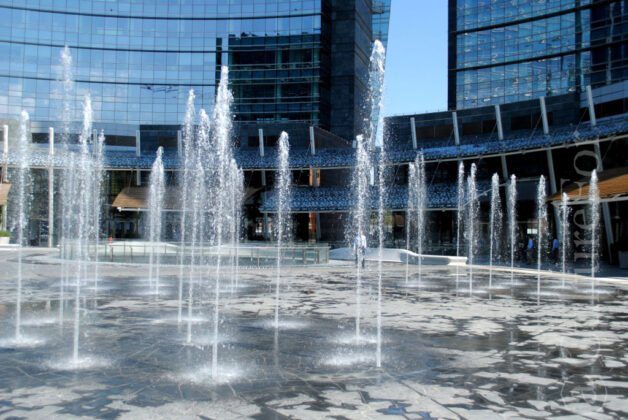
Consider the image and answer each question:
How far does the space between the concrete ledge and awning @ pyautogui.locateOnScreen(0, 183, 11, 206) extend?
28.8 m

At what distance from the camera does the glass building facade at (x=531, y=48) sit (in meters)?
52.6

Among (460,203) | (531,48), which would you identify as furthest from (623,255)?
(531,48)

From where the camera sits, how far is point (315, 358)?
9031 millimetres

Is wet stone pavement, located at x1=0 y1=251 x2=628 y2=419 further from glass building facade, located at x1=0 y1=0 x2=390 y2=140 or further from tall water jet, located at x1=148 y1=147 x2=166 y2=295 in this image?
glass building facade, located at x1=0 y1=0 x2=390 y2=140

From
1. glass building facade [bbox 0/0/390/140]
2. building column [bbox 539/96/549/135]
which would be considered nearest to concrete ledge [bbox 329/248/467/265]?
building column [bbox 539/96/549/135]

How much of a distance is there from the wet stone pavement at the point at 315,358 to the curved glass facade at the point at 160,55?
171ft

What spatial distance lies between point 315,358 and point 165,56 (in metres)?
65.2

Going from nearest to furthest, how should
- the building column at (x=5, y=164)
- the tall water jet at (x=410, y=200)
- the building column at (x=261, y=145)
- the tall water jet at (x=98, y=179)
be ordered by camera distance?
the tall water jet at (x=410, y=200) → the building column at (x=5, y=164) → the building column at (x=261, y=145) → the tall water jet at (x=98, y=179)

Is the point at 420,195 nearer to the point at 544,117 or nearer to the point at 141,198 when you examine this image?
the point at 544,117

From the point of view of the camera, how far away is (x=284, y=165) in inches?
2111

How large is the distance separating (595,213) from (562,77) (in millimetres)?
25064

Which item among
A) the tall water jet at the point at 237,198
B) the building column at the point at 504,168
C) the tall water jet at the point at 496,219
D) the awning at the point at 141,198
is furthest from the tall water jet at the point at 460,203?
the awning at the point at 141,198

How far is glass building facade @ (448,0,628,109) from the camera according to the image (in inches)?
2069

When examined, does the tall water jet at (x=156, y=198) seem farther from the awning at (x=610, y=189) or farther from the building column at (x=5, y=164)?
the awning at (x=610, y=189)
